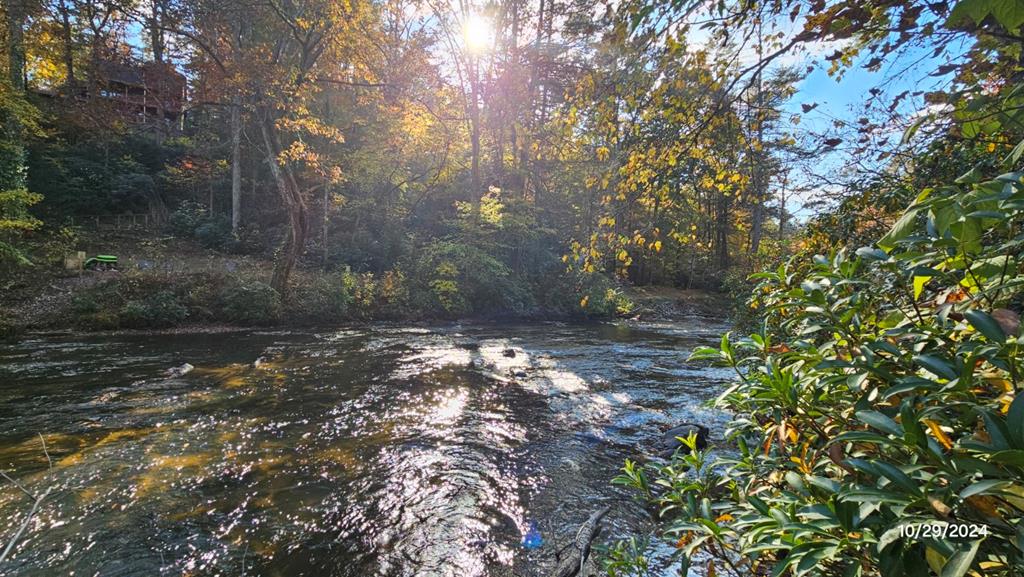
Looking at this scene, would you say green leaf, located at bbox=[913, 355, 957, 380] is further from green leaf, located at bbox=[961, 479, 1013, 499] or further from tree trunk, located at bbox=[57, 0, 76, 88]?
tree trunk, located at bbox=[57, 0, 76, 88]

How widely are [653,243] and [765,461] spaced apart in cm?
178

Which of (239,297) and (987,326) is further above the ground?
(987,326)

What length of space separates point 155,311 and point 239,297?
196 centimetres

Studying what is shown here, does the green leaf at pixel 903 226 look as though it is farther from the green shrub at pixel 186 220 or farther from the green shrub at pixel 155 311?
the green shrub at pixel 186 220

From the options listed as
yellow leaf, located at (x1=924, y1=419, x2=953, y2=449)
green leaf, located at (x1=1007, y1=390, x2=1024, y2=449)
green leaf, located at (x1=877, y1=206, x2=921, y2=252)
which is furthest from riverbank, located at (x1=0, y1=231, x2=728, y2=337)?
green leaf, located at (x1=1007, y1=390, x2=1024, y2=449)

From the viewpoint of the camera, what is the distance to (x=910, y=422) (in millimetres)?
984

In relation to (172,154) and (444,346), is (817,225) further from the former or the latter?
(172,154)

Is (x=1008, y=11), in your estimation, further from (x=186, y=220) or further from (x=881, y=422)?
(x=186, y=220)

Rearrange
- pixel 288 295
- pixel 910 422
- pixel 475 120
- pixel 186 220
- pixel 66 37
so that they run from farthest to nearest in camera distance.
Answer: pixel 186 220, pixel 475 120, pixel 288 295, pixel 66 37, pixel 910 422

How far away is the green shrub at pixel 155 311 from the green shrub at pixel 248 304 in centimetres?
102

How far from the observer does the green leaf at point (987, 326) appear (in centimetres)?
98

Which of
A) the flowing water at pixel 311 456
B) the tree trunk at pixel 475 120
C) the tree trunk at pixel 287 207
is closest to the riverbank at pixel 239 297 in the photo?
the tree trunk at pixel 287 207

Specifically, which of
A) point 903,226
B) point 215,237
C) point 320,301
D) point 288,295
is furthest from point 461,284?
point 903,226

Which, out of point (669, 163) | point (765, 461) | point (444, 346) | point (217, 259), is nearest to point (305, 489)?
point (765, 461)
